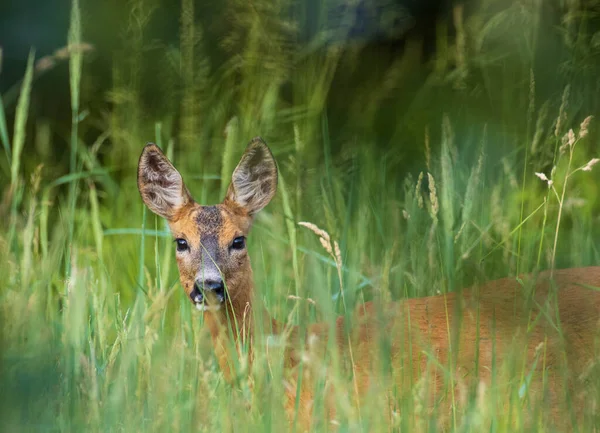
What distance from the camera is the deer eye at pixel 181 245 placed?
397 cm

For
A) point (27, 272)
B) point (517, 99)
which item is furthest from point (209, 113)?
point (27, 272)

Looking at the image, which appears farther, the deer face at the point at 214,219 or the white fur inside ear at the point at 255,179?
the white fur inside ear at the point at 255,179

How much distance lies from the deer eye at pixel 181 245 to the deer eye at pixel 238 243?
0.53ft

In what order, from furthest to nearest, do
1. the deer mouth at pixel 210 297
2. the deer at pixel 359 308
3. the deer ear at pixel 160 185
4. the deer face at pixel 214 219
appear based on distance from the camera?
the deer ear at pixel 160 185
the deer face at pixel 214 219
the deer mouth at pixel 210 297
the deer at pixel 359 308

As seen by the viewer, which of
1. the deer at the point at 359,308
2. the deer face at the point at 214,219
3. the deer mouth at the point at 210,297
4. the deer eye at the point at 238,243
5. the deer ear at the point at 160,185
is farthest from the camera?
the deer ear at the point at 160,185

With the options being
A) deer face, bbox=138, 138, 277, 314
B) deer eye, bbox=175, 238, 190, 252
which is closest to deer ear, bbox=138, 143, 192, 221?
deer face, bbox=138, 138, 277, 314

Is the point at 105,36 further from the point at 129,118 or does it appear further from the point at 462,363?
the point at 462,363

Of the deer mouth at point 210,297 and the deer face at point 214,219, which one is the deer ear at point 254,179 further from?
the deer mouth at point 210,297

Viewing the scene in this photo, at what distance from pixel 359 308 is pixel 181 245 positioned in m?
0.69

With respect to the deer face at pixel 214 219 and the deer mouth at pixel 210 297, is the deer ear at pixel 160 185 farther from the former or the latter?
the deer mouth at pixel 210 297

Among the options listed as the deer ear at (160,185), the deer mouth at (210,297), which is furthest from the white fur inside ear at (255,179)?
the deer mouth at (210,297)

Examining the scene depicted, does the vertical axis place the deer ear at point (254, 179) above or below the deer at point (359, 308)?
above

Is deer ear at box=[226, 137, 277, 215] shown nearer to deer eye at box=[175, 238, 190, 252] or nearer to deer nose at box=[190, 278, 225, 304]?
deer eye at box=[175, 238, 190, 252]

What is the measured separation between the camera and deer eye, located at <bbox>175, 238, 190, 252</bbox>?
3.97m
